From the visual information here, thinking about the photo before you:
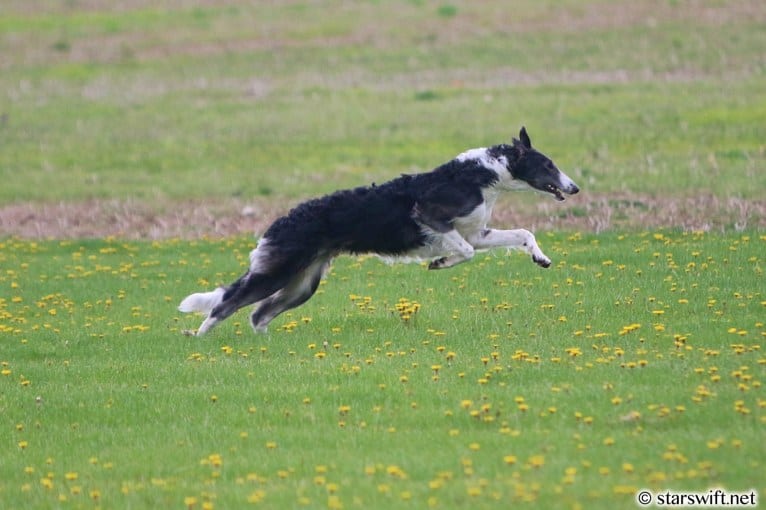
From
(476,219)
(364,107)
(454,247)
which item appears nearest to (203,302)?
(454,247)

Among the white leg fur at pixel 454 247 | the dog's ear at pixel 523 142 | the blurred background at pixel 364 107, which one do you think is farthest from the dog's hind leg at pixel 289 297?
the blurred background at pixel 364 107

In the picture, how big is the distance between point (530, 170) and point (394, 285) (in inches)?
115

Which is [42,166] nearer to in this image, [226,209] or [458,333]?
[226,209]

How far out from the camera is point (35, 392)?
10648 mm

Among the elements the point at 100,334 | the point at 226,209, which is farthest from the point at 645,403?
the point at 226,209

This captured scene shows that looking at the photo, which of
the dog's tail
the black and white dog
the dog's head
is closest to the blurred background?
the dog's head

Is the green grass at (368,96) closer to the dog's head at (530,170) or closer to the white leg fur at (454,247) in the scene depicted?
the dog's head at (530,170)

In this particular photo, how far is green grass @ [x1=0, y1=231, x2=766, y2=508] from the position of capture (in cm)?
784

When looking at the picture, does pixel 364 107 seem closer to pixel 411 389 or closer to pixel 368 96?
pixel 368 96

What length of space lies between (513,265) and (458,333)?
11.8 ft

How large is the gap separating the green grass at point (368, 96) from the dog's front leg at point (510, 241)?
694cm

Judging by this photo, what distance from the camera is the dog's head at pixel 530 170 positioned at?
40.6ft

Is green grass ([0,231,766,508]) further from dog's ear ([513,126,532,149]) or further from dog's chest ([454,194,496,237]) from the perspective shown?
dog's ear ([513,126,532,149])

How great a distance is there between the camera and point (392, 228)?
12180 mm
